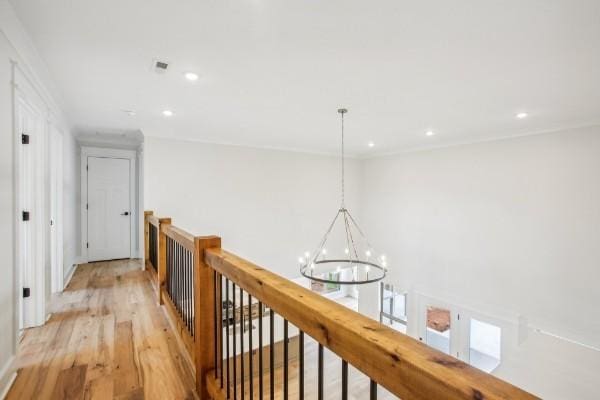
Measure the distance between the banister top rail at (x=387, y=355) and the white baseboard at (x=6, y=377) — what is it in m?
1.91

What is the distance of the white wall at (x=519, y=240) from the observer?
4074 mm

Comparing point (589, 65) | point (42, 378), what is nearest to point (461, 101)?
point (589, 65)

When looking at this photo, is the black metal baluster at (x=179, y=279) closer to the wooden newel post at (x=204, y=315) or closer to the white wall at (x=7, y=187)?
the wooden newel post at (x=204, y=315)

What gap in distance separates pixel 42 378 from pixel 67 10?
2350 mm

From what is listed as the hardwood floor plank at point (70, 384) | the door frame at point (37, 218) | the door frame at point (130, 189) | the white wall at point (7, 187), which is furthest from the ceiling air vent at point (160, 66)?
the door frame at point (130, 189)

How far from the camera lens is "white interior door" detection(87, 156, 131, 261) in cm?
562

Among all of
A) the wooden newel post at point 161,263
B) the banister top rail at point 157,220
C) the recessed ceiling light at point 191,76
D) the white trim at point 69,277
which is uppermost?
the recessed ceiling light at point 191,76

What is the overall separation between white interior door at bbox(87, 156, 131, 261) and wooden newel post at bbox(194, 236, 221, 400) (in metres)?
5.04

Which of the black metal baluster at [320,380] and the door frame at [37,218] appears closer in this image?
the black metal baluster at [320,380]

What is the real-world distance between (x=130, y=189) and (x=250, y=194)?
7.95 ft

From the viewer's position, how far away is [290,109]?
12.2 ft

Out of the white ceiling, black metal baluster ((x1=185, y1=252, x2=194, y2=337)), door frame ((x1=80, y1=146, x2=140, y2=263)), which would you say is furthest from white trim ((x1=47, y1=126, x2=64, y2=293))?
black metal baluster ((x1=185, y1=252, x2=194, y2=337))

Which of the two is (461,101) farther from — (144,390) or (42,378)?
(42,378)

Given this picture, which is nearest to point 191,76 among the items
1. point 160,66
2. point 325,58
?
point 160,66
